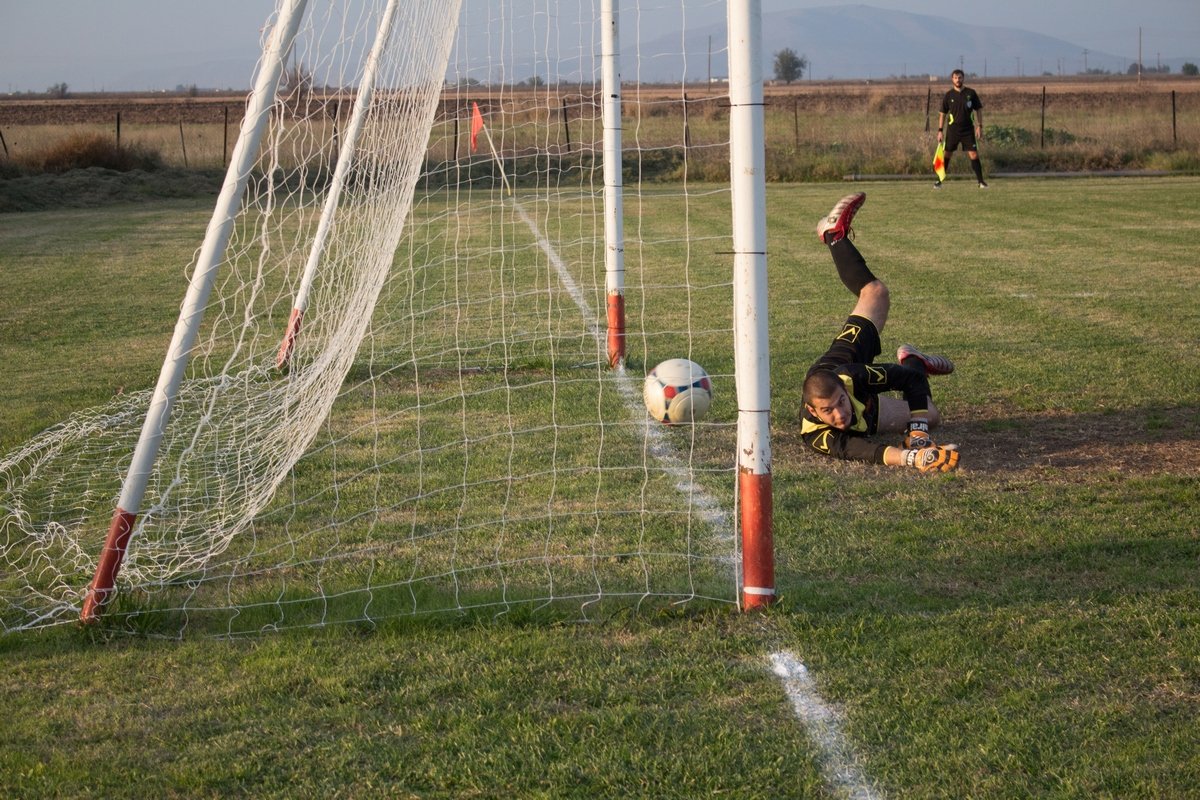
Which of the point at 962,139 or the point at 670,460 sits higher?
the point at 962,139

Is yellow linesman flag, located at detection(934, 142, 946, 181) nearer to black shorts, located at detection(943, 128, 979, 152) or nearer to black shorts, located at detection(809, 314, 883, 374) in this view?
black shorts, located at detection(943, 128, 979, 152)

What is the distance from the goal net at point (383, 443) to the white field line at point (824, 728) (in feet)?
1.77

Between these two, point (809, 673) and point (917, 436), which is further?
point (917, 436)

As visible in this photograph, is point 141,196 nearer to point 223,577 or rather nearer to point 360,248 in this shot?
point 360,248

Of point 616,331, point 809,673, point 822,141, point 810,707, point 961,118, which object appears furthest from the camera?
point 822,141

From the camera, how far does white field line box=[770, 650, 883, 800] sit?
2.79 meters

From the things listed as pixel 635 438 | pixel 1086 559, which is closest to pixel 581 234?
Result: pixel 635 438

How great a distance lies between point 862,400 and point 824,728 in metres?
2.99

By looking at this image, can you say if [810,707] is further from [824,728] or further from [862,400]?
[862,400]

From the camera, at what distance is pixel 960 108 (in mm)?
19922

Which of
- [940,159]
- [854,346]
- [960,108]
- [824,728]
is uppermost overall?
[960,108]

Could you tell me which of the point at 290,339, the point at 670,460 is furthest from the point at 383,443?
the point at 290,339

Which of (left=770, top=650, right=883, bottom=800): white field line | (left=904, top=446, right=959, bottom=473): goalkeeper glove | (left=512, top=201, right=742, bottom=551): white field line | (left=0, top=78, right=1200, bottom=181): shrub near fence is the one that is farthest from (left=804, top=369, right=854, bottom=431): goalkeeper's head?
(left=0, top=78, right=1200, bottom=181): shrub near fence

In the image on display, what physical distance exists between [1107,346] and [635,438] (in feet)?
12.8
